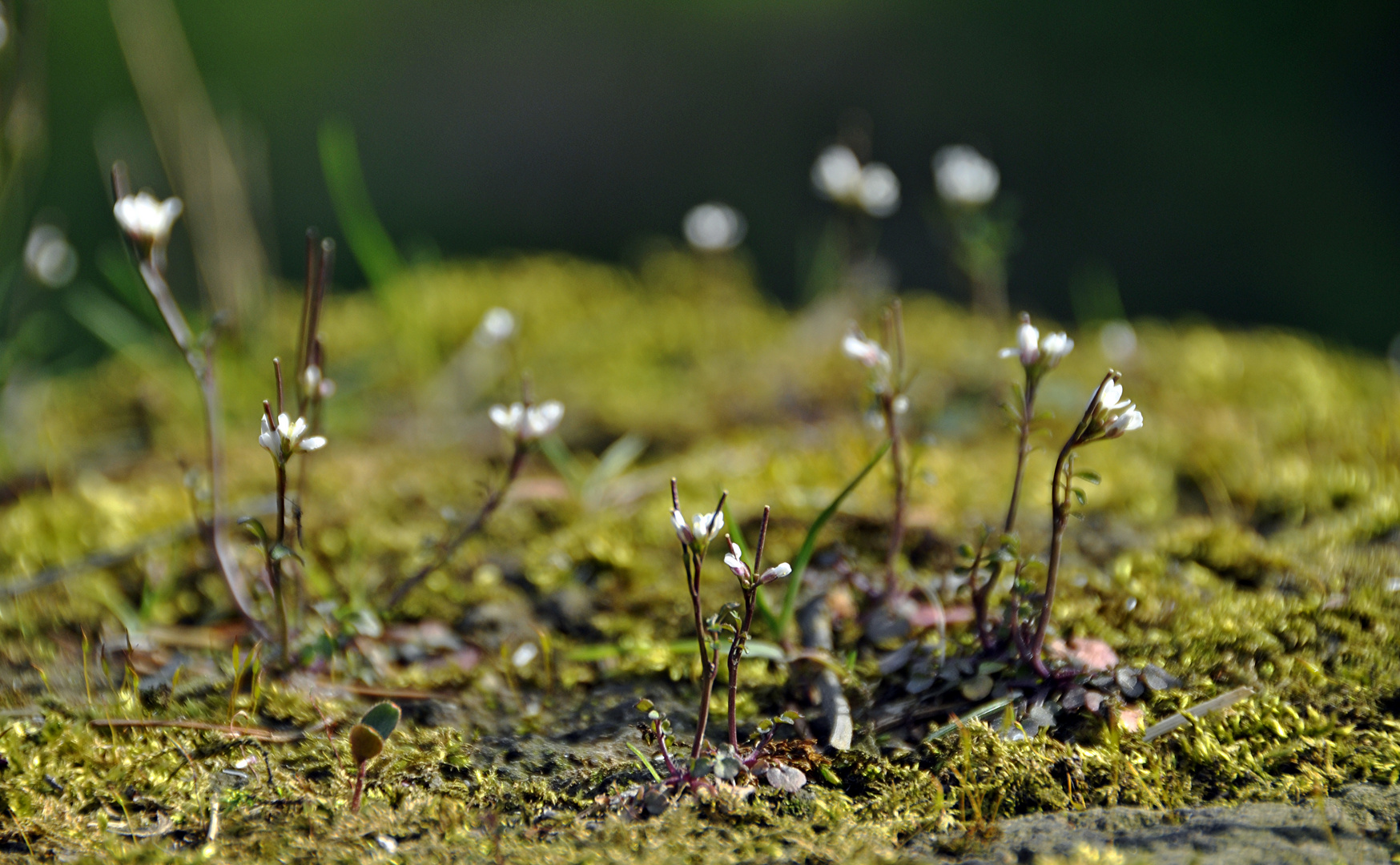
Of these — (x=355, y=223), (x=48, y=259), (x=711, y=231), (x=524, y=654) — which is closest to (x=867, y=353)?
(x=524, y=654)

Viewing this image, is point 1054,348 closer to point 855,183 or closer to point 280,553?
point 280,553

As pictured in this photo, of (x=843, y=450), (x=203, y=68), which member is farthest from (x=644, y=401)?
(x=203, y=68)

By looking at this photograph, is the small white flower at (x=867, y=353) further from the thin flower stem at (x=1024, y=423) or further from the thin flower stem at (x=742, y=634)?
the thin flower stem at (x=742, y=634)

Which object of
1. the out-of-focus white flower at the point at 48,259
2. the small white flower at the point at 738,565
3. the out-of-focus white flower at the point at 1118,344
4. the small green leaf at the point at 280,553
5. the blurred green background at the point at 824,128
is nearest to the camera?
the small white flower at the point at 738,565

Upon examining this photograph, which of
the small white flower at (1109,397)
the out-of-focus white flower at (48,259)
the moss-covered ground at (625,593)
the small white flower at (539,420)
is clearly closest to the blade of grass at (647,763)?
the moss-covered ground at (625,593)

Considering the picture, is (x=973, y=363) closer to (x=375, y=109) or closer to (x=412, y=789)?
(x=412, y=789)

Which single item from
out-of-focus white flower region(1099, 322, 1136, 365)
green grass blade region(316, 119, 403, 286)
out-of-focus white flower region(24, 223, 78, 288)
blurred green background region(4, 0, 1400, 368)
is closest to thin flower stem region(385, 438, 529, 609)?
green grass blade region(316, 119, 403, 286)
